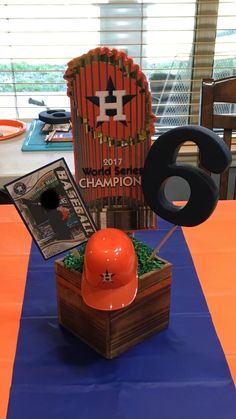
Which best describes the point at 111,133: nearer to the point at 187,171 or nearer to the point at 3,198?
the point at 187,171

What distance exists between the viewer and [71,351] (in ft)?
2.23

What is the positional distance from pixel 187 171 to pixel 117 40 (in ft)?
4.54

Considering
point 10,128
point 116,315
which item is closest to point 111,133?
point 116,315

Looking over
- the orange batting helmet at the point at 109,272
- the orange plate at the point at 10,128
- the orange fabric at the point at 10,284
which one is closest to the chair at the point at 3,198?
the orange fabric at the point at 10,284

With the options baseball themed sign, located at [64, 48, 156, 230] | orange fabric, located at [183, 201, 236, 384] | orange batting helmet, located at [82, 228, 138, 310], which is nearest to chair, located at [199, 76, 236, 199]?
orange fabric, located at [183, 201, 236, 384]

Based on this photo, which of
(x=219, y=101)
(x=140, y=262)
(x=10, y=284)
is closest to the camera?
(x=140, y=262)

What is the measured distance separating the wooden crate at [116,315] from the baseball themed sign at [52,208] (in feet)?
0.14

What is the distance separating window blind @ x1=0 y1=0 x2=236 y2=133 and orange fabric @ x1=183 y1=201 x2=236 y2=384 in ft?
2.96

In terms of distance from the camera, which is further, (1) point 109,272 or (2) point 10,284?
(2) point 10,284

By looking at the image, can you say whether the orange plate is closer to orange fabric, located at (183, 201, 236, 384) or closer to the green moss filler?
orange fabric, located at (183, 201, 236, 384)

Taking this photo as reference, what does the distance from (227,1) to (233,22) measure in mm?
97

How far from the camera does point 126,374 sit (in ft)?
2.09

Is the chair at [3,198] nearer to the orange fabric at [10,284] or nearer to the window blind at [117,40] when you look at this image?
the orange fabric at [10,284]

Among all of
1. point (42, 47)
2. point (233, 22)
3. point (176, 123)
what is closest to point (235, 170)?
point (176, 123)
